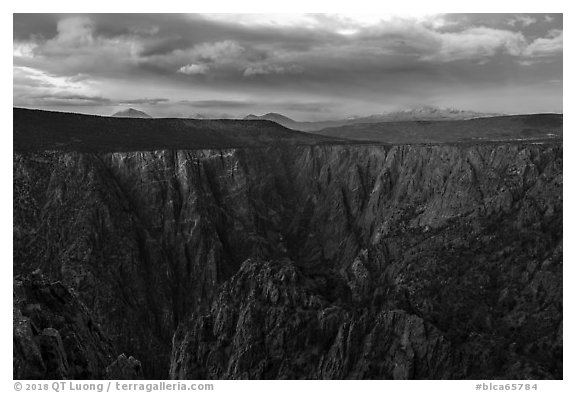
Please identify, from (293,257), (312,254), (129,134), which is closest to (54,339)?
(293,257)

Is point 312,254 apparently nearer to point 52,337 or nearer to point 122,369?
point 122,369

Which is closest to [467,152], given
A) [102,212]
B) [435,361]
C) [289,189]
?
[289,189]

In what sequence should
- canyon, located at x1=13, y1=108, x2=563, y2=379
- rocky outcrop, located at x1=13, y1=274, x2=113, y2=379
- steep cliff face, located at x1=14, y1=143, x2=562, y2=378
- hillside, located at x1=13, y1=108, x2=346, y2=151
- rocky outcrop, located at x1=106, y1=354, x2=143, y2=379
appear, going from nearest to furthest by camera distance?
rocky outcrop, located at x1=13, y1=274, x2=113, y2=379 < rocky outcrop, located at x1=106, y1=354, x2=143, y2=379 < canyon, located at x1=13, y1=108, x2=563, y2=379 < steep cliff face, located at x1=14, y1=143, x2=562, y2=378 < hillside, located at x1=13, y1=108, x2=346, y2=151

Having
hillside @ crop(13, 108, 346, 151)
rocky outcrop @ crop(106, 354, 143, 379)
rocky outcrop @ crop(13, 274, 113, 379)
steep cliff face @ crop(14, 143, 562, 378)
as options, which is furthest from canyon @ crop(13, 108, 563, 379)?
hillside @ crop(13, 108, 346, 151)

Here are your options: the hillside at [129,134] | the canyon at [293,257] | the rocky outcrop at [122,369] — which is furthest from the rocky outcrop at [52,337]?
the hillside at [129,134]

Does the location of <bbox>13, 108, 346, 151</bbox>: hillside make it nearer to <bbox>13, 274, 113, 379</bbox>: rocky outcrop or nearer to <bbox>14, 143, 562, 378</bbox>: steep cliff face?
<bbox>14, 143, 562, 378</bbox>: steep cliff face

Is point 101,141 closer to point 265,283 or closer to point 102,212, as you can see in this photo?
point 102,212
